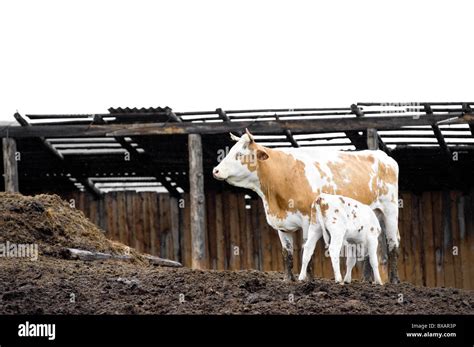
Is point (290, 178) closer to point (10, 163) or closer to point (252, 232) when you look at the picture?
point (10, 163)

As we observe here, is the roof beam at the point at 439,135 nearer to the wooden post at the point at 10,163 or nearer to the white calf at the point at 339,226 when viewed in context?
the white calf at the point at 339,226

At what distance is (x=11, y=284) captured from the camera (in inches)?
586

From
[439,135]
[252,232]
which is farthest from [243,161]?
[252,232]

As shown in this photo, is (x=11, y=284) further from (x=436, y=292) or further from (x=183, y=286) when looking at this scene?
(x=436, y=292)

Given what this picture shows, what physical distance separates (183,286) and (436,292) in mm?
2713

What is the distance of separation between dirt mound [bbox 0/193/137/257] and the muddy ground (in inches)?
28.0

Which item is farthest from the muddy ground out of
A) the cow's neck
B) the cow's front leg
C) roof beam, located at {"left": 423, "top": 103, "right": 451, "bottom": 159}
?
roof beam, located at {"left": 423, "top": 103, "right": 451, "bottom": 159}

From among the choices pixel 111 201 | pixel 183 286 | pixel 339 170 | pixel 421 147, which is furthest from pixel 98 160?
pixel 183 286

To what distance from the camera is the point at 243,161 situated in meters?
16.4

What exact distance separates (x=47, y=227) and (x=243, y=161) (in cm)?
325

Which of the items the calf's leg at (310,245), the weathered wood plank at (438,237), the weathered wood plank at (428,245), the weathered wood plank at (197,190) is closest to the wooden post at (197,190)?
the weathered wood plank at (197,190)

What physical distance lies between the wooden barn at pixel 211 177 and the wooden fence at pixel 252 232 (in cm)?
2

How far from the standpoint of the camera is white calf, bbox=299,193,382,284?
15.3 meters
